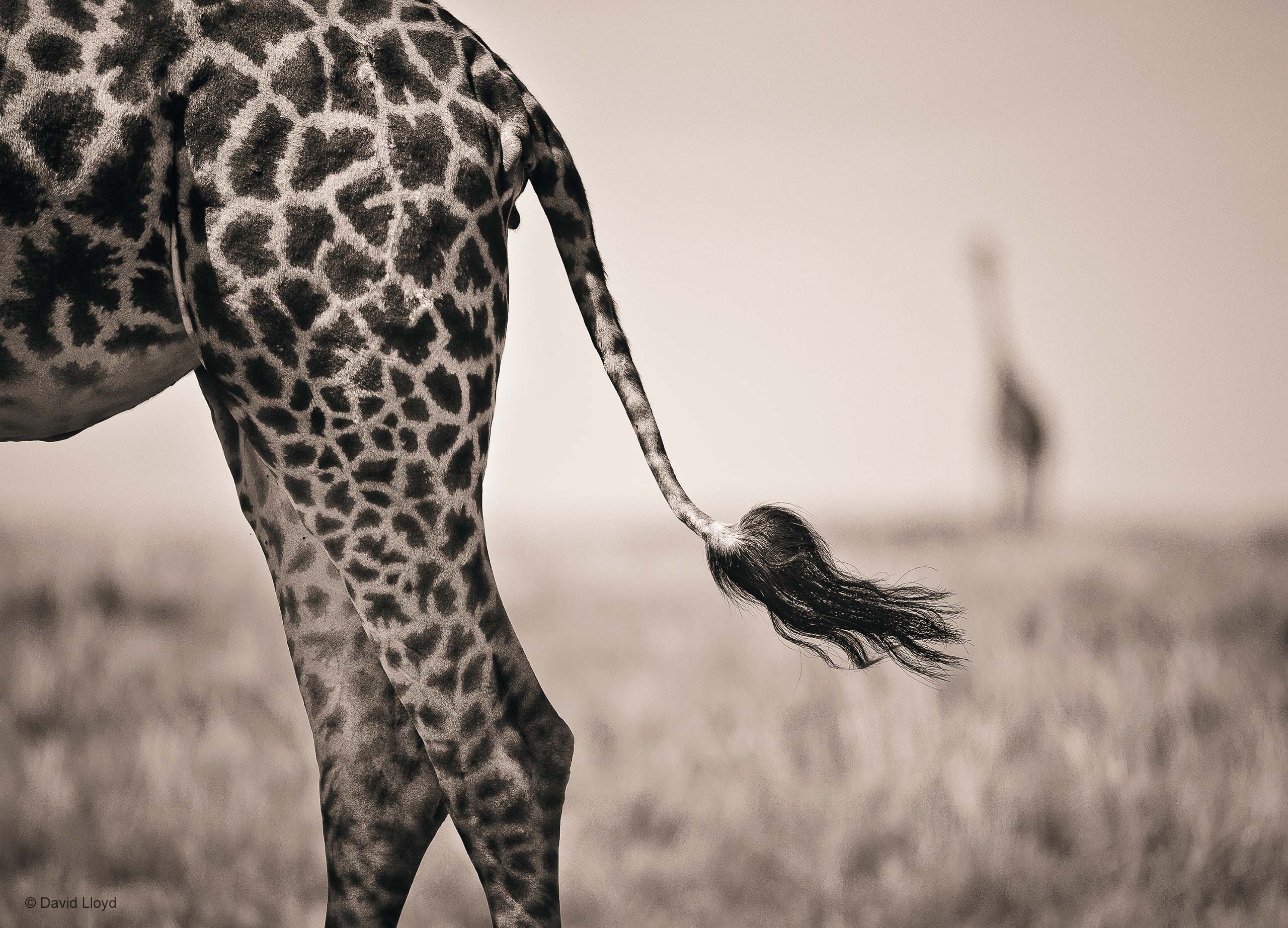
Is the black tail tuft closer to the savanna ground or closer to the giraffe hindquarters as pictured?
the giraffe hindquarters

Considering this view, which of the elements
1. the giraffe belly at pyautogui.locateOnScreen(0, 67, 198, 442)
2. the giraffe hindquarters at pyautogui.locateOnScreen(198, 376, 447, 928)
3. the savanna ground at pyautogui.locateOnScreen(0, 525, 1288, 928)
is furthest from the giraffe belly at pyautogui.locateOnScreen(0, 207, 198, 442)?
the savanna ground at pyautogui.locateOnScreen(0, 525, 1288, 928)

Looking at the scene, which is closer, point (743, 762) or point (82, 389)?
point (82, 389)

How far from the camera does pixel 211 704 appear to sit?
7.05 meters

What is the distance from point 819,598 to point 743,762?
165 inches

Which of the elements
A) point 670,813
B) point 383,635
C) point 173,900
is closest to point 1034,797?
point 670,813

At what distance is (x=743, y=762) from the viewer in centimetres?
638

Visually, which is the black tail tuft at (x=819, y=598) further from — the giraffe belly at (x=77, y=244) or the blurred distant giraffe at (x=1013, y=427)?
the blurred distant giraffe at (x=1013, y=427)

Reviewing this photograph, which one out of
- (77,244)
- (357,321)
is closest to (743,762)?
(357,321)

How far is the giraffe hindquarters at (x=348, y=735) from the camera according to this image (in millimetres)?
2441

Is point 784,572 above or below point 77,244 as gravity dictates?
below

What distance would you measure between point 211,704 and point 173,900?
2.30 meters

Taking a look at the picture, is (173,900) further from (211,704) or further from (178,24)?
(178,24)

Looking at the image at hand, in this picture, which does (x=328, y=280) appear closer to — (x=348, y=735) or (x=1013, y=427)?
(x=348, y=735)

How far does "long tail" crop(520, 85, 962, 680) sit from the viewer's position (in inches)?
94.0
